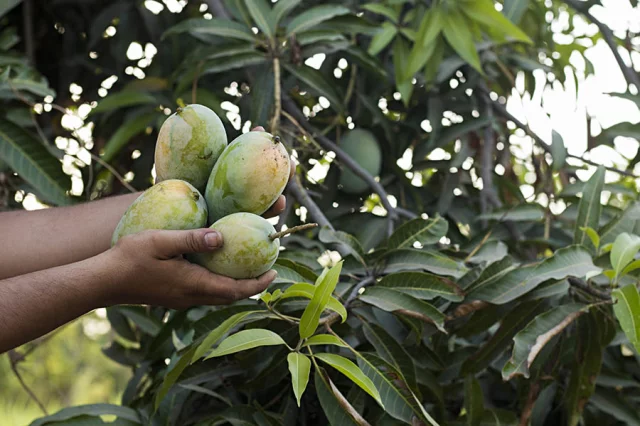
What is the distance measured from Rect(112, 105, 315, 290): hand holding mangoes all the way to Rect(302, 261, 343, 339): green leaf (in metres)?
0.13

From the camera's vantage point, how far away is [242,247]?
34.6 inches

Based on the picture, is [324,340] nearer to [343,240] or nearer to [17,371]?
[343,240]

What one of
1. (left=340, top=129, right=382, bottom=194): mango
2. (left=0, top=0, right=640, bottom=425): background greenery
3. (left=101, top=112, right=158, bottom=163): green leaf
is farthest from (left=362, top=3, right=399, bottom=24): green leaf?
(left=101, top=112, right=158, bottom=163): green leaf

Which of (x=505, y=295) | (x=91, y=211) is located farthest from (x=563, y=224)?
(x=91, y=211)

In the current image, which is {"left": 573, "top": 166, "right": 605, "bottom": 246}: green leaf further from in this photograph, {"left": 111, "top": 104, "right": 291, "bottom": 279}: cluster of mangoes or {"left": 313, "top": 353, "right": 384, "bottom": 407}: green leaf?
{"left": 111, "top": 104, "right": 291, "bottom": 279}: cluster of mangoes

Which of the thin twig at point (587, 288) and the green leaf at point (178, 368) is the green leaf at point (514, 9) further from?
the green leaf at point (178, 368)

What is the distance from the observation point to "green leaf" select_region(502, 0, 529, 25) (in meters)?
2.00

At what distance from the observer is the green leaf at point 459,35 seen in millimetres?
1810

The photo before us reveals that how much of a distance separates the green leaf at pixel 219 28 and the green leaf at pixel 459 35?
0.46 m

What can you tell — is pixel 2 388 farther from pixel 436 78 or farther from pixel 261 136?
pixel 261 136

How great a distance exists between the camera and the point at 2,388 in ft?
9.01

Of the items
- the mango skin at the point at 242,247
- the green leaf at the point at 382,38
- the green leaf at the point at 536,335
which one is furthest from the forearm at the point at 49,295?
the green leaf at the point at 382,38

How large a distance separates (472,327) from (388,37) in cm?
79

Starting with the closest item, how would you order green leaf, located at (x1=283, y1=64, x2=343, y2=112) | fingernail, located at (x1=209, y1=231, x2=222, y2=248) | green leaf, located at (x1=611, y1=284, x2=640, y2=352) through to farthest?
fingernail, located at (x1=209, y1=231, x2=222, y2=248)
green leaf, located at (x1=611, y1=284, x2=640, y2=352)
green leaf, located at (x1=283, y1=64, x2=343, y2=112)
